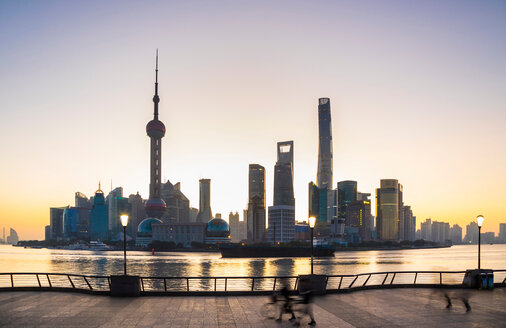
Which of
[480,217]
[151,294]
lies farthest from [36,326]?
[480,217]

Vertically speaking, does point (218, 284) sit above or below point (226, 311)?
below

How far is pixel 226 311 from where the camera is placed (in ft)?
59.1

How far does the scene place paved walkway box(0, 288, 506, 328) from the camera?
15.8 metres

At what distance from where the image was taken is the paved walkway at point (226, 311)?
621 inches

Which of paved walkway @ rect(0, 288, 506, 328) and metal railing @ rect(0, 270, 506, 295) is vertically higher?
paved walkway @ rect(0, 288, 506, 328)

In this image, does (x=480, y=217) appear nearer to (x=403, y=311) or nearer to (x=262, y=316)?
(x=403, y=311)

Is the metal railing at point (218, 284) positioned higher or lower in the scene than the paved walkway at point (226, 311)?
lower

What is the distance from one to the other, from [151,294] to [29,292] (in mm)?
7296

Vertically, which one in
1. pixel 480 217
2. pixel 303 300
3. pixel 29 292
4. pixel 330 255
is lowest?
pixel 330 255

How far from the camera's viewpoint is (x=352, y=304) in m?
19.7

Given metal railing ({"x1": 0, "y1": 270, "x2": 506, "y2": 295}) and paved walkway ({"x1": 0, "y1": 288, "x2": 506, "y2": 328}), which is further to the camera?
metal railing ({"x1": 0, "y1": 270, "x2": 506, "y2": 295})

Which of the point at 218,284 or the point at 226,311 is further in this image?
the point at 218,284

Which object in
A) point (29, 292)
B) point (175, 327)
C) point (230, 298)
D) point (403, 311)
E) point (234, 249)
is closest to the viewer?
point (175, 327)

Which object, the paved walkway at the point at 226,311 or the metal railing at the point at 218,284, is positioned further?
the metal railing at the point at 218,284
